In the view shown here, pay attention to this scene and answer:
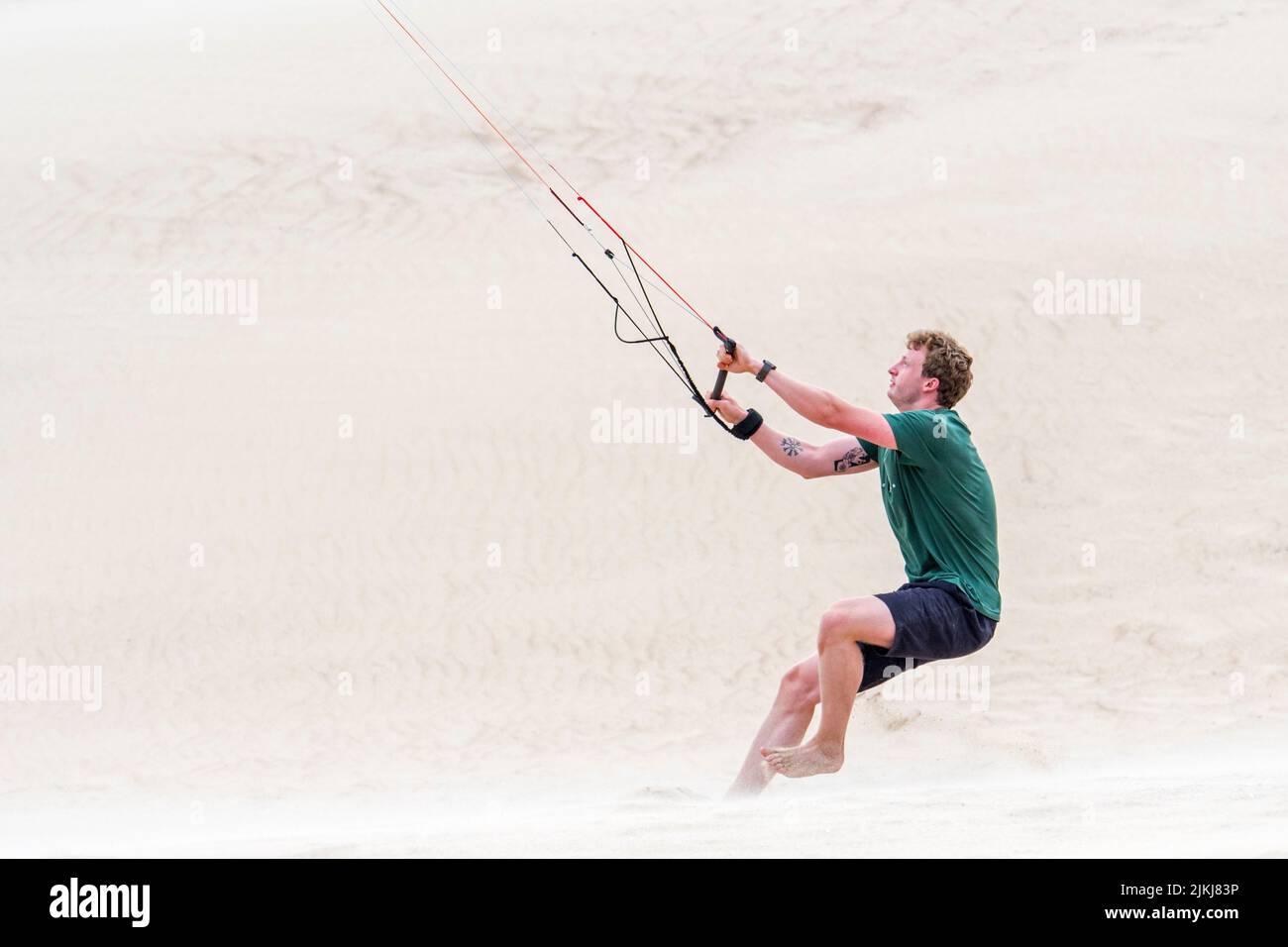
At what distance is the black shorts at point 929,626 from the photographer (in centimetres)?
558

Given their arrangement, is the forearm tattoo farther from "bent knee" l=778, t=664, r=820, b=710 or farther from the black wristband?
"bent knee" l=778, t=664, r=820, b=710

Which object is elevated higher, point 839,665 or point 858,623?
point 858,623

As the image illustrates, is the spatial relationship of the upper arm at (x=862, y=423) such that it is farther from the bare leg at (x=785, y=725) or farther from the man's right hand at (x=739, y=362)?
A: the bare leg at (x=785, y=725)

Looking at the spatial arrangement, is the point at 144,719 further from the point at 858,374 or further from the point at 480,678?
the point at 858,374

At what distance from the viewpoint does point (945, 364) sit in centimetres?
585

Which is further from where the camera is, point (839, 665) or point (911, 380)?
point (911, 380)

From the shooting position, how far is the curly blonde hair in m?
5.85

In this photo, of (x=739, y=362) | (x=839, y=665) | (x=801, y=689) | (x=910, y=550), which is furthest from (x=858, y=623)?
(x=739, y=362)

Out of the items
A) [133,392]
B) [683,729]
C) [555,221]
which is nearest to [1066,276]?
[555,221]

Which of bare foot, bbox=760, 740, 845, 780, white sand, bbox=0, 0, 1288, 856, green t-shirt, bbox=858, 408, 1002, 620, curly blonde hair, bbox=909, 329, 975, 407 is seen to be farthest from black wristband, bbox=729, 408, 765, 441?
white sand, bbox=0, 0, 1288, 856

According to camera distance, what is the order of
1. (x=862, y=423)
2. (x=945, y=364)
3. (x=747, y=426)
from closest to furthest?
(x=862, y=423) < (x=945, y=364) < (x=747, y=426)

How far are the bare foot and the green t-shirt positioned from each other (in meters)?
0.67

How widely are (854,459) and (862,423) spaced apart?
0.75 metres

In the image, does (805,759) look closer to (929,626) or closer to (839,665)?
(839,665)
